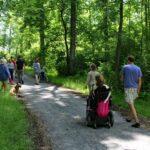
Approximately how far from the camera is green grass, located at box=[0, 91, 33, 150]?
991 cm

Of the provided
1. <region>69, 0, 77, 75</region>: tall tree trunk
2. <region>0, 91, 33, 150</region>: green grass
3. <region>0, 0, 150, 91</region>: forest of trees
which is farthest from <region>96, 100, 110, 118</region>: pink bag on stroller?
<region>69, 0, 77, 75</region>: tall tree trunk

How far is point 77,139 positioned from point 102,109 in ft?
6.47

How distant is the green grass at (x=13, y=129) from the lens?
9914mm

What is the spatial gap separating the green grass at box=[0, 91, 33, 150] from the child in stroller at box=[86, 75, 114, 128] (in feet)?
6.63

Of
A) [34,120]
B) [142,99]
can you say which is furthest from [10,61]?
[34,120]

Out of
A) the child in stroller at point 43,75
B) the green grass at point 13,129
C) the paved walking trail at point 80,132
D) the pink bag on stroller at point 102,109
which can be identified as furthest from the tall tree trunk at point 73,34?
the pink bag on stroller at point 102,109

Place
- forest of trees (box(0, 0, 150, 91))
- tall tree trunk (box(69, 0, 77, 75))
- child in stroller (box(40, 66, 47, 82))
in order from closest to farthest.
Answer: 1. forest of trees (box(0, 0, 150, 91))
2. tall tree trunk (box(69, 0, 77, 75))
3. child in stroller (box(40, 66, 47, 82))

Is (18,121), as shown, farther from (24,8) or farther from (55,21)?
(55,21)

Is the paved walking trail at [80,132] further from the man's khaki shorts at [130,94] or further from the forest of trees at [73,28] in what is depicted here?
the forest of trees at [73,28]

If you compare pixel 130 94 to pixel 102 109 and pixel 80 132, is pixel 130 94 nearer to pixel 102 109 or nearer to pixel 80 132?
pixel 102 109

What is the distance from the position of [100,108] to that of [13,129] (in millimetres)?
2750

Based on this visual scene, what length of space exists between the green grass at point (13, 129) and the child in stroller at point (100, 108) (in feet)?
6.63

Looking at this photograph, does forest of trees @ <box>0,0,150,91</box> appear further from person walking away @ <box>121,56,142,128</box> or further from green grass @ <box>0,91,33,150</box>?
person walking away @ <box>121,56,142,128</box>

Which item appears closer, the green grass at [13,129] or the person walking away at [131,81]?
the green grass at [13,129]
